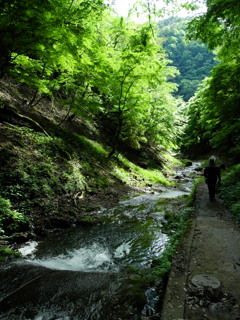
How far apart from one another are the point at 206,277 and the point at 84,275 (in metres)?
2.27

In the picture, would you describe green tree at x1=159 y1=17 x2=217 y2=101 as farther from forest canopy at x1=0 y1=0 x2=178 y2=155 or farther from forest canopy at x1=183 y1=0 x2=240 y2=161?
forest canopy at x1=183 y1=0 x2=240 y2=161

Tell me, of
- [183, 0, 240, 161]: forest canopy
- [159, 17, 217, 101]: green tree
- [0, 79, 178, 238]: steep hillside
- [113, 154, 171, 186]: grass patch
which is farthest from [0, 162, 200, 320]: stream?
[159, 17, 217, 101]: green tree

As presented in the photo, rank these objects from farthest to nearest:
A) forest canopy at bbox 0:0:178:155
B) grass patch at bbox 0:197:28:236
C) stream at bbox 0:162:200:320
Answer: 1. forest canopy at bbox 0:0:178:155
2. grass patch at bbox 0:197:28:236
3. stream at bbox 0:162:200:320

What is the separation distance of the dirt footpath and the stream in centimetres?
46

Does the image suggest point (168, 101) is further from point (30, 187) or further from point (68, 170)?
point (30, 187)

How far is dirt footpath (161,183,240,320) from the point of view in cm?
270

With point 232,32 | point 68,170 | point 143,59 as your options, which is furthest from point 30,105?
point 232,32

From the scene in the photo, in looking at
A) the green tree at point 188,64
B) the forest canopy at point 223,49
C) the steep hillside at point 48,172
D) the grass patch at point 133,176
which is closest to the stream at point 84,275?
the steep hillside at point 48,172

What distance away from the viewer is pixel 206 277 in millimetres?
3348

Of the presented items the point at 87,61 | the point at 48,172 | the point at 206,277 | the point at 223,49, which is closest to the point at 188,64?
the point at 87,61

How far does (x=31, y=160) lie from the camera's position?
771 centimetres

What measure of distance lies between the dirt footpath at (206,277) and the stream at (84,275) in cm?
46

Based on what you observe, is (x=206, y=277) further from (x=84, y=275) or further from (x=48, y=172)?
(x=48, y=172)

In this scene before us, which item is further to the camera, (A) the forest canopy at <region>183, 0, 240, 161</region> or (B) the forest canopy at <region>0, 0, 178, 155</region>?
(B) the forest canopy at <region>0, 0, 178, 155</region>
